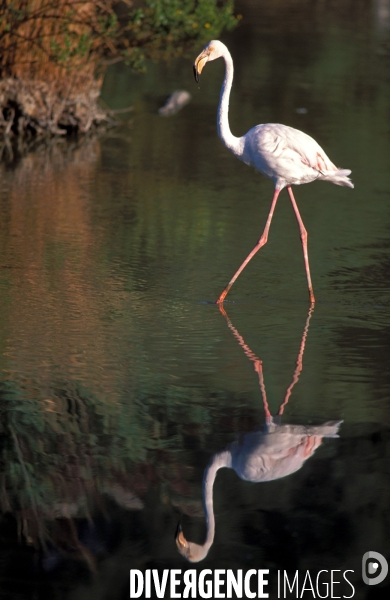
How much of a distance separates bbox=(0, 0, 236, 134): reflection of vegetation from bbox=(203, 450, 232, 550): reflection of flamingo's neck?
865 cm

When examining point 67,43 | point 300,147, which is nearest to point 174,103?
point 67,43

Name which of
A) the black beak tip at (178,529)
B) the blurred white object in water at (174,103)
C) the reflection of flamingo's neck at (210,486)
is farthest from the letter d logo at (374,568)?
the blurred white object in water at (174,103)

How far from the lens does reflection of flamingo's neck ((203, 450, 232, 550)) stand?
14.8 ft

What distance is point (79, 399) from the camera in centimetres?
582

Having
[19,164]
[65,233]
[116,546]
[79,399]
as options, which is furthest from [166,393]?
[19,164]

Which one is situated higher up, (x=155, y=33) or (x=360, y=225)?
(x=155, y=33)

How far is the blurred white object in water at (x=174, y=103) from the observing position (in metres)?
15.6

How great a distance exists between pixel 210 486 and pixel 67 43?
8933mm

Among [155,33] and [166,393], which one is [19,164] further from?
[166,393]

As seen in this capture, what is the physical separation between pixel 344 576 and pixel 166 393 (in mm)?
1871

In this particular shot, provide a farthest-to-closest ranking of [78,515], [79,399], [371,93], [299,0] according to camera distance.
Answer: [299,0] → [371,93] → [79,399] → [78,515]

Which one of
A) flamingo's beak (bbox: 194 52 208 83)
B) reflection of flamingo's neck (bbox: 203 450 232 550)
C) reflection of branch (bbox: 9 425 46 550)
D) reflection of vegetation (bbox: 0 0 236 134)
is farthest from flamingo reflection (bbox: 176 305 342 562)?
reflection of vegetation (bbox: 0 0 236 134)

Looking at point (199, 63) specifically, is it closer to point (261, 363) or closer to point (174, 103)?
point (261, 363)

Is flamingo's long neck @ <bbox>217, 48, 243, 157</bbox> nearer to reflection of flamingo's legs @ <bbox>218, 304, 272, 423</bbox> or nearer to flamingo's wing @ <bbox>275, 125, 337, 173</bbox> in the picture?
flamingo's wing @ <bbox>275, 125, 337, 173</bbox>
